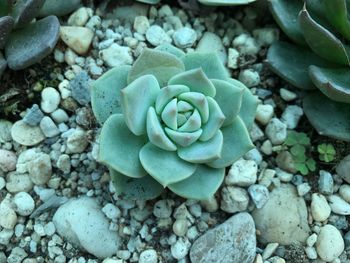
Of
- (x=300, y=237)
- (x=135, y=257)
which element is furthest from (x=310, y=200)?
(x=135, y=257)

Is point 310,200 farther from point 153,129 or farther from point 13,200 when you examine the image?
point 13,200

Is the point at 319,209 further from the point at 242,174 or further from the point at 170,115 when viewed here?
the point at 170,115

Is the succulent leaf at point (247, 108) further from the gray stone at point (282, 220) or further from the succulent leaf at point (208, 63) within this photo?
the gray stone at point (282, 220)

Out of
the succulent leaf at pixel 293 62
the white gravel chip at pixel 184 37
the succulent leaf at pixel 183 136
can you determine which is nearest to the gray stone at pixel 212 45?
the white gravel chip at pixel 184 37

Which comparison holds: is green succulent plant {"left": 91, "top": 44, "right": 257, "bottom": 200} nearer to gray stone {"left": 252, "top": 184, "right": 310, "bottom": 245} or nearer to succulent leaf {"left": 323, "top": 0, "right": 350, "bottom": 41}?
gray stone {"left": 252, "top": 184, "right": 310, "bottom": 245}

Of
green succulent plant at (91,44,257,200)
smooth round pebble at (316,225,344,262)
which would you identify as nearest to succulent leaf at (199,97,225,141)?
green succulent plant at (91,44,257,200)
